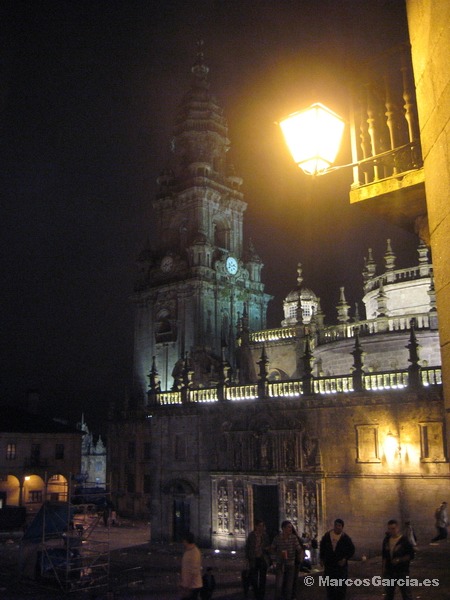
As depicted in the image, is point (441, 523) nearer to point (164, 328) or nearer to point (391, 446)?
point (391, 446)

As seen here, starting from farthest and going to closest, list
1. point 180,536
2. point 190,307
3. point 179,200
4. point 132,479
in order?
point 179,200, point 190,307, point 132,479, point 180,536

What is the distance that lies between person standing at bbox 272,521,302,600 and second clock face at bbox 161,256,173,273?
48800 mm

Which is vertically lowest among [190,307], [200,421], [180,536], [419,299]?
[180,536]

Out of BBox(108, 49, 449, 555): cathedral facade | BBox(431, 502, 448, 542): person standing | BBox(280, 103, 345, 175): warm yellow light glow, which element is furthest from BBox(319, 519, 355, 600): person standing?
BBox(108, 49, 449, 555): cathedral facade

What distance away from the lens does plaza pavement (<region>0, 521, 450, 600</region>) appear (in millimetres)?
13591

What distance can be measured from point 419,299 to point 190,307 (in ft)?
87.0

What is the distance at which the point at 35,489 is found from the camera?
53.4 metres

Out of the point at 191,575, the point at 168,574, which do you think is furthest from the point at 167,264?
the point at 191,575

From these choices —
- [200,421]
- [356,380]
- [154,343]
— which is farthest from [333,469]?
[154,343]

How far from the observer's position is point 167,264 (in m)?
60.7

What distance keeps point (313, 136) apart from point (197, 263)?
49780 mm

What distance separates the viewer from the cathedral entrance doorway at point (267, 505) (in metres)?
28.1

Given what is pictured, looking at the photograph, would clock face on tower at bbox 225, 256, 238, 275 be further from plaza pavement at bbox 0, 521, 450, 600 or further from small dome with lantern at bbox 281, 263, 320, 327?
plaza pavement at bbox 0, 521, 450, 600

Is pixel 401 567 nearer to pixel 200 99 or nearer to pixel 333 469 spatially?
pixel 333 469
